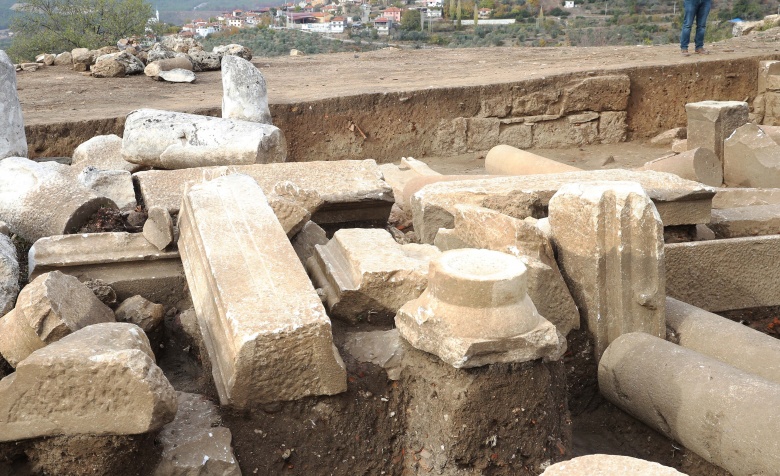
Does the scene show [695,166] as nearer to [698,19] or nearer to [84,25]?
[698,19]

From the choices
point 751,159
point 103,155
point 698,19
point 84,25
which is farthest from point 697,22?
point 84,25

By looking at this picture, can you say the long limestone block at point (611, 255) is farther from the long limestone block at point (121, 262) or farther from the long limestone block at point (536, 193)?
the long limestone block at point (121, 262)

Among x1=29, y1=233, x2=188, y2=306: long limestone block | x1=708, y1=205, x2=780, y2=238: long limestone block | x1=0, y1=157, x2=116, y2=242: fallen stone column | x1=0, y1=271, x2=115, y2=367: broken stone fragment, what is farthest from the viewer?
x1=708, y1=205, x2=780, y2=238: long limestone block

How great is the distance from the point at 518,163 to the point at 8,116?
13.9 ft

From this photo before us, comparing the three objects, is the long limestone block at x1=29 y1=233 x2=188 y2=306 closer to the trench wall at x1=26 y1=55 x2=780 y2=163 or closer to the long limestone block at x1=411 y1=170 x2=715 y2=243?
the long limestone block at x1=411 y1=170 x2=715 y2=243

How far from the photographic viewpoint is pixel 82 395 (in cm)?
275

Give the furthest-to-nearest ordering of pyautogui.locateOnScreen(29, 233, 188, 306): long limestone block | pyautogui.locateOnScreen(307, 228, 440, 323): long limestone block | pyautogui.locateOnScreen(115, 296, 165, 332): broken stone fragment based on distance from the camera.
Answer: pyautogui.locateOnScreen(29, 233, 188, 306): long limestone block < pyautogui.locateOnScreen(115, 296, 165, 332): broken stone fragment < pyautogui.locateOnScreen(307, 228, 440, 323): long limestone block

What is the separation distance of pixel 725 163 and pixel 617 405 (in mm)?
4573

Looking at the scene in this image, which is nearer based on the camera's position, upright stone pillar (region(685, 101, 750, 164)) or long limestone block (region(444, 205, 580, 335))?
long limestone block (region(444, 205, 580, 335))

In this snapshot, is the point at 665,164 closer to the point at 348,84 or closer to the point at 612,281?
the point at 612,281

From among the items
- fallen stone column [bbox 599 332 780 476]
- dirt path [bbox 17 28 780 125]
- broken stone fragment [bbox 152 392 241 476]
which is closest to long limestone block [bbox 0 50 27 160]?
dirt path [bbox 17 28 780 125]

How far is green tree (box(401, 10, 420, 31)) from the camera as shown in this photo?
33031 millimetres

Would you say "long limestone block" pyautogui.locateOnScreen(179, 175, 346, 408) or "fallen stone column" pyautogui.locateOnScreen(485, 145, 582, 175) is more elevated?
"long limestone block" pyautogui.locateOnScreen(179, 175, 346, 408)

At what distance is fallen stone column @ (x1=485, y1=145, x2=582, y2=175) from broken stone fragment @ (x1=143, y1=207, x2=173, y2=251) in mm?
3520
